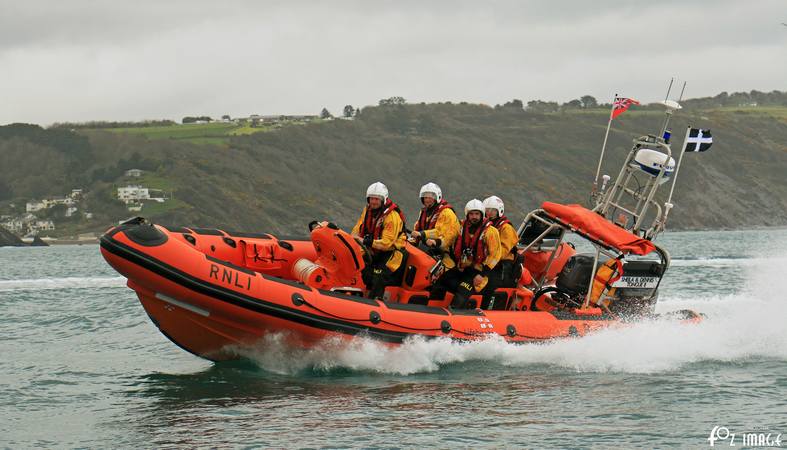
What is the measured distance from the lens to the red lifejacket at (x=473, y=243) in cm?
1129

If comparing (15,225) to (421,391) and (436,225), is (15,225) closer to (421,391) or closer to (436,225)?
(436,225)

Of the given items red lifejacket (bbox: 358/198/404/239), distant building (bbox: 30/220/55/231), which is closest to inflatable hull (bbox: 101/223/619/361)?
red lifejacket (bbox: 358/198/404/239)

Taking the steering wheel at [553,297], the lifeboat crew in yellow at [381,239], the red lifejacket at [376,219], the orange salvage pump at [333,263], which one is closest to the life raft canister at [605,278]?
the steering wheel at [553,297]

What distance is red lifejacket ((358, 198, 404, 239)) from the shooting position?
1127cm

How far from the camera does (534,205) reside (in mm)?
92438

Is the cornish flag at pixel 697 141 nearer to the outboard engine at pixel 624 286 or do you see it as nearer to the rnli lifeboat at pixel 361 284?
the rnli lifeboat at pixel 361 284

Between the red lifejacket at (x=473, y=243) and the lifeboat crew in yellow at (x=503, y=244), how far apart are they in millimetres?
207

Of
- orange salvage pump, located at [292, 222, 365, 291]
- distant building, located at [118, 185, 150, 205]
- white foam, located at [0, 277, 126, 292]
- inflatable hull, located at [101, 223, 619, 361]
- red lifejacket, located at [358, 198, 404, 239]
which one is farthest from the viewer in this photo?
distant building, located at [118, 185, 150, 205]

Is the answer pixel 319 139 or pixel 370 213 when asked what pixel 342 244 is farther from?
pixel 319 139

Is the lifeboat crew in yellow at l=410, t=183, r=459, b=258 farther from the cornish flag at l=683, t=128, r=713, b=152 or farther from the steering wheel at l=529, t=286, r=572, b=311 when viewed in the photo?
the cornish flag at l=683, t=128, r=713, b=152

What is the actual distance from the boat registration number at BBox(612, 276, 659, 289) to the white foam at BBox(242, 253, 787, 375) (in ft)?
1.59

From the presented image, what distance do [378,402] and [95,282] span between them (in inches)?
720

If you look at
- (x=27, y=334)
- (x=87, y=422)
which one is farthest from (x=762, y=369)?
(x=27, y=334)

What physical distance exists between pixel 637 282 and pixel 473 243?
2.25 metres
